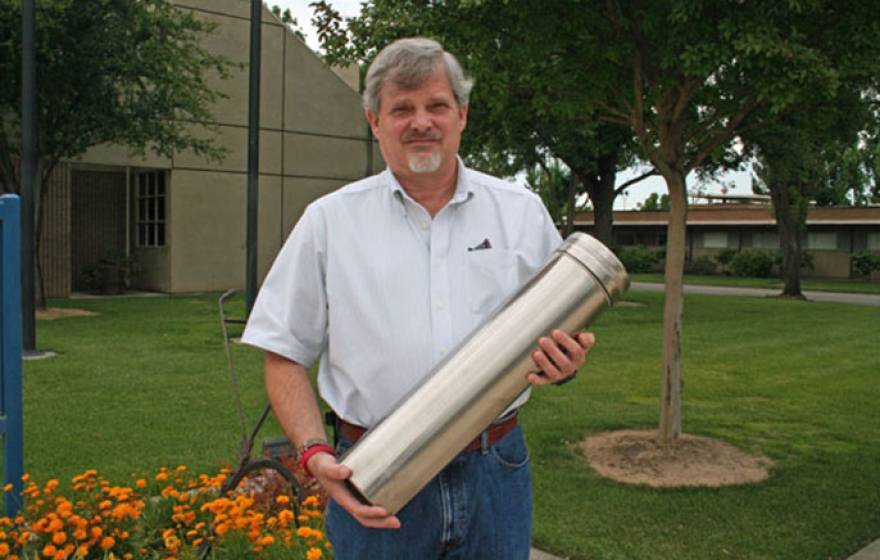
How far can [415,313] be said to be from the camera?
203 centimetres

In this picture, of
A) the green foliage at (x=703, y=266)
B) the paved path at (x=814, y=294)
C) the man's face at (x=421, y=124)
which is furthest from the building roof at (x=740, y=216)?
the man's face at (x=421, y=124)

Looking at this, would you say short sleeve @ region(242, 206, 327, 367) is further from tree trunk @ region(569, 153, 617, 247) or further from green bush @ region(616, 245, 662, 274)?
green bush @ region(616, 245, 662, 274)

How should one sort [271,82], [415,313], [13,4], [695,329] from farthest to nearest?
[271,82]
[695,329]
[13,4]
[415,313]

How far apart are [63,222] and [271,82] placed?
665 cm

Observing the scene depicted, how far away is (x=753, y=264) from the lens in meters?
41.7

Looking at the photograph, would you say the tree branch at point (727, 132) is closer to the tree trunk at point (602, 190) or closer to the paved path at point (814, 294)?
the tree trunk at point (602, 190)

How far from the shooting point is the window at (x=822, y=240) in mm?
42719

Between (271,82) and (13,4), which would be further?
(271,82)

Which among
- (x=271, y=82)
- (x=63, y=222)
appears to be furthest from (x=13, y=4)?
(x=271, y=82)

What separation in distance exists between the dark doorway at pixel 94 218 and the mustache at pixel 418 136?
22.4 meters

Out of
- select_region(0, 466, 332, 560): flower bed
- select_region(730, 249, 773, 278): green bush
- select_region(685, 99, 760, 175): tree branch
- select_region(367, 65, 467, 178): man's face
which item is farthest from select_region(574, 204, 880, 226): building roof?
select_region(367, 65, 467, 178): man's face

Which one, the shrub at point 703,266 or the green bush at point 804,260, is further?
the shrub at point 703,266

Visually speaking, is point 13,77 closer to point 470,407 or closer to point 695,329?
point 695,329

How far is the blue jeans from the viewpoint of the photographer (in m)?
2.08
